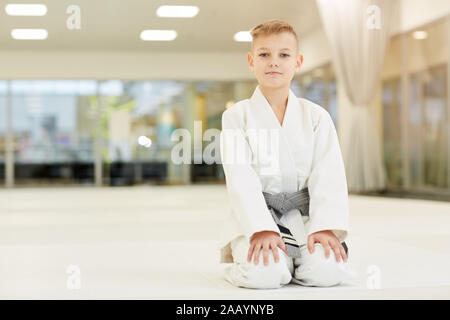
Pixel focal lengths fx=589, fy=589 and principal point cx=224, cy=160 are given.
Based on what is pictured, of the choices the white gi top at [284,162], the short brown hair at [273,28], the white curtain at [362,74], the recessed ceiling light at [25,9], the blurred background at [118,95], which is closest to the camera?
the white gi top at [284,162]

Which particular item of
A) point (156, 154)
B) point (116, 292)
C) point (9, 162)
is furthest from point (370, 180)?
point (9, 162)

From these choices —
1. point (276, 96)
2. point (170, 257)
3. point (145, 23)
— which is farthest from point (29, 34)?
point (276, 96)

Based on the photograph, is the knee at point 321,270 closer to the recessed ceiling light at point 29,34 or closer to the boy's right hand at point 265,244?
the boy's right hand at point 265,244

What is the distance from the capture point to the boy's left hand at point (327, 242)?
244cm

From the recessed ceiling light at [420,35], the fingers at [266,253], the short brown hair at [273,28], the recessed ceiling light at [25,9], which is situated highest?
the recessed ceiling light at [25,9]

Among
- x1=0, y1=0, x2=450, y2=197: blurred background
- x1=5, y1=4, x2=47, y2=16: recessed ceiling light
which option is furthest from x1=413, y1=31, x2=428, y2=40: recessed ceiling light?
x1=5, y1=4, x2=47, y2=16: recessed ceiling light

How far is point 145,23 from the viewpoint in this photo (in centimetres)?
1294

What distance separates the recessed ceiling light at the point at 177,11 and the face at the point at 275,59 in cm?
933

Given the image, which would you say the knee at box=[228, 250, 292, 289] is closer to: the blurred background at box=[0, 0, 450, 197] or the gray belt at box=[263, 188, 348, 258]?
the gray belt at box=[263, 188, 348, 258]

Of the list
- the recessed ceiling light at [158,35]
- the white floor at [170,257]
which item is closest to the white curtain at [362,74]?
the white floor at [170,257]

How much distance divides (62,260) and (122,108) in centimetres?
1331

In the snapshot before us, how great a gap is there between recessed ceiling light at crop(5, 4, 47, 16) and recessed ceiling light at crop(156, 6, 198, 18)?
87.9 inches

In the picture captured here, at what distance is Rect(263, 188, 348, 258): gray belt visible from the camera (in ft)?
8.13

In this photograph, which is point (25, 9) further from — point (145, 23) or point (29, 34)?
point (145, 23)
